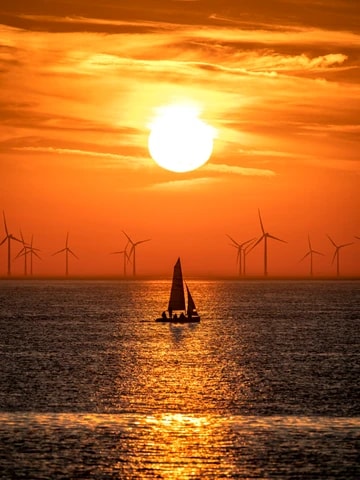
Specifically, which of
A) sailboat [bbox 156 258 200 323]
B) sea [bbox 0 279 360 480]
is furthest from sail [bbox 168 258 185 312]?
sea [bbox 0 279 360 480]

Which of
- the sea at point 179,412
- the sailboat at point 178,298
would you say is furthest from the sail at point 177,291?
the sea at point 179,412

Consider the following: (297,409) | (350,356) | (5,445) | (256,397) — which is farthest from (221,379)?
(5,445)

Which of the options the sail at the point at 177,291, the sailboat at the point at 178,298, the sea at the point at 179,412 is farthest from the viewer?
the sailboat at the point at 178,298

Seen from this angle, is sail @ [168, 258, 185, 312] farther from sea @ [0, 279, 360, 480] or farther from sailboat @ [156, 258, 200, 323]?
sea @ [0, 279, 360, 480]

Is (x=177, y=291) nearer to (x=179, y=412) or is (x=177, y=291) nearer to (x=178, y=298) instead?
(x=178, y=298)

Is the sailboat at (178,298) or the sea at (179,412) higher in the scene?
the sailboat at (178,298)

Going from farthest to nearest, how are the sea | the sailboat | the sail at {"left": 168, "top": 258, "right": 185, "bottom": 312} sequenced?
the sailboat < the sail at {"left": 168, "top": 258, "right": 185, "bottom": 312} < the sea

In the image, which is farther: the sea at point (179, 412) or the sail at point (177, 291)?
the sail at point (177, 291)

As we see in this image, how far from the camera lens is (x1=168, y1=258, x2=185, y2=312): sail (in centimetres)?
17825

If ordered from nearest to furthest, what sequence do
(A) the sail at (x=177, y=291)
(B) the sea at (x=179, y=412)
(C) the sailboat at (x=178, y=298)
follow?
(B) the sea at (x=179, y=412) → (A) the sail at (x=177, y=291) → (C) the sailboat at (x=178, y=298)

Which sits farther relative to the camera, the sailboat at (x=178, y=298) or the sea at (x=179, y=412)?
the sailboat at (x=178, y=298)

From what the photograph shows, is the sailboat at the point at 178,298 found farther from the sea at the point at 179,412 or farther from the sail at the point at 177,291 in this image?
the sea at the point at 179,412

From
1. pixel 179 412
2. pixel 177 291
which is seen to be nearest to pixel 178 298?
pixel 177 291

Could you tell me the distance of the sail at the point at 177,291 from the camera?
178 m
